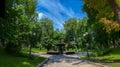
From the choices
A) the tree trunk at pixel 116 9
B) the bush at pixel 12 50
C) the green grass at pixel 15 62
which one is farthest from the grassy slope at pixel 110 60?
the tree trunk at pixel 116 9

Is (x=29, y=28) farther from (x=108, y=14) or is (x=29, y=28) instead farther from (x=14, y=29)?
(x=108, y=14)

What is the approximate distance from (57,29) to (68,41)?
20.6 ft

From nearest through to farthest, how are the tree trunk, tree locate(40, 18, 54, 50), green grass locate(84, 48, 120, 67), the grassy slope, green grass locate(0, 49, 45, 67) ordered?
1. the tree trunk
2. green grass locate(0, 49, 45, 67)
3. the grassy slope
4. green grass locate(84, 48, 120, 67)
5. tree locate(40, 18, 54, 50)

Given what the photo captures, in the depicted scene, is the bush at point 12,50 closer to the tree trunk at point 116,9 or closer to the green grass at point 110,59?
the green grass at point 110,59

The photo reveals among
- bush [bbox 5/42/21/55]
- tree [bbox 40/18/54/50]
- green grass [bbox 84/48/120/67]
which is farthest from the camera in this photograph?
tree [bbox 40/18/54/50]

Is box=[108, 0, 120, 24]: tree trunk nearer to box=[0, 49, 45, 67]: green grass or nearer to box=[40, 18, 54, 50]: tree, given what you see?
box=[0, 49, 45, 67]: green grass

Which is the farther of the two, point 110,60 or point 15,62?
point 110,60

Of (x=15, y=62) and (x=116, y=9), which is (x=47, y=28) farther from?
(x=116, y=9)

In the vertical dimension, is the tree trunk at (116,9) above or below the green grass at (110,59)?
above

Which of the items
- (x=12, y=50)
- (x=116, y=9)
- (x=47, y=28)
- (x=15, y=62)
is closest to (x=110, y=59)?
(x=12, y=50)

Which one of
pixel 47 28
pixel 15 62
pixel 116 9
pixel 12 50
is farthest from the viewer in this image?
pixel 47 28

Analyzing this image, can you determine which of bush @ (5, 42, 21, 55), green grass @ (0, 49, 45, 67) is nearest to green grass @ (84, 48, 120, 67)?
green grass @ (0, 49, 45, 67)

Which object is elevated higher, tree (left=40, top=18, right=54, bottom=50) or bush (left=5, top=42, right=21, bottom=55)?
tree (left=40, top=18, right=54, bottom=50)

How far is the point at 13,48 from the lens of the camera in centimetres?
3244
